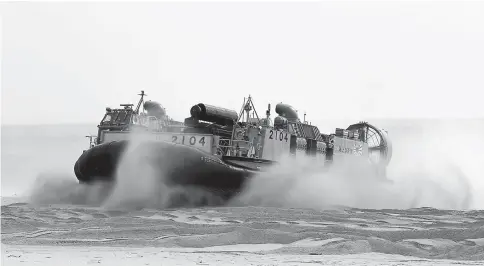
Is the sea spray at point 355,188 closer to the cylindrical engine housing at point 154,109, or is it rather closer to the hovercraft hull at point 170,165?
the hovercraft hull at point 170,165

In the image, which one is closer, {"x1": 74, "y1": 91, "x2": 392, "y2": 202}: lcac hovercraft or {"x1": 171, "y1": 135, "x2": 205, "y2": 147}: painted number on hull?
Answer: {"x1": 74, "y1": 91, "x2": 392, "y2": 202}: lcac hovercraft

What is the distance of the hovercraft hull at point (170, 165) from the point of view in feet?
50.7

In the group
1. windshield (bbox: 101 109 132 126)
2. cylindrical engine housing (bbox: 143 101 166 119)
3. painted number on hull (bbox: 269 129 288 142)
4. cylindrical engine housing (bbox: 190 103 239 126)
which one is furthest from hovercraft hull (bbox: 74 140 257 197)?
cylindrical engine housing (bbox: 143 101 166 119)

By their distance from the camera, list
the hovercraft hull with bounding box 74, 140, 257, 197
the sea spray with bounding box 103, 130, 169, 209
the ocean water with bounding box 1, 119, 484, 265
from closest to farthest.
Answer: the ocean water with bounding box 1, 119, 484, 265
the sea spray with bounding box 103, 130, 169, 209
the hovercraft hull with bounding box 74, 140, 257, 197

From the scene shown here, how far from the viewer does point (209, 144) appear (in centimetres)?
1700

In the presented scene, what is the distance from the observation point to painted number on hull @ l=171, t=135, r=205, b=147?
17.1 meters

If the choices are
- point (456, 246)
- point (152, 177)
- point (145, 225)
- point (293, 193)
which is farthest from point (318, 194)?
point (456, 246)

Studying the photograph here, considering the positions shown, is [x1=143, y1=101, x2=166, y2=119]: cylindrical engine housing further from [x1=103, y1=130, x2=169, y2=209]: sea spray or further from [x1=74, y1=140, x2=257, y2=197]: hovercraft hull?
[x1=103, y1=130, x2=169, y2=209]: sea spray

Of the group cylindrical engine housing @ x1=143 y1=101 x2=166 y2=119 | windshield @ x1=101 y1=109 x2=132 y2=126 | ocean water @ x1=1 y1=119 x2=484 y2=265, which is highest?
cylindrical engine housing @ x1=143 y1=101 x2=166 y2=119

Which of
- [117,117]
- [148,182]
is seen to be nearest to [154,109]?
[117,117]

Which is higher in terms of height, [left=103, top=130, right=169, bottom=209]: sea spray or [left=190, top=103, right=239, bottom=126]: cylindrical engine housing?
[left=190, top=103, right=239, bottom=126]: cylindrical engine housing

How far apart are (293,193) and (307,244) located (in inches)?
335

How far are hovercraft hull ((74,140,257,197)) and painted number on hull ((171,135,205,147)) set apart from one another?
2.96 feet

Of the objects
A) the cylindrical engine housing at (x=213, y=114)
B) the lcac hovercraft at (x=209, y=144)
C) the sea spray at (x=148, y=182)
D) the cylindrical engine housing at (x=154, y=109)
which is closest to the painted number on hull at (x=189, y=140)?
the lcac hovercraft at (x=209, y=144)
